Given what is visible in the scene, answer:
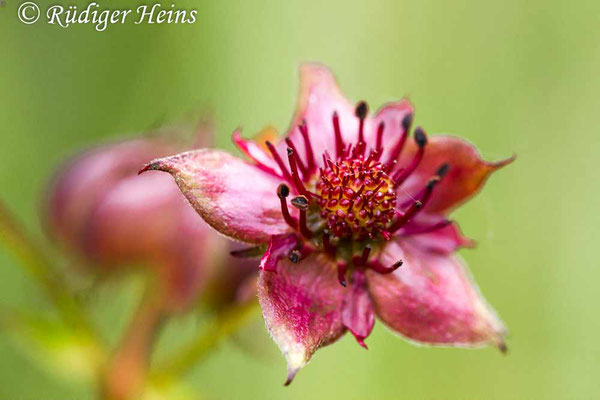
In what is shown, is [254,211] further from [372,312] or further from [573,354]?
[573,354]

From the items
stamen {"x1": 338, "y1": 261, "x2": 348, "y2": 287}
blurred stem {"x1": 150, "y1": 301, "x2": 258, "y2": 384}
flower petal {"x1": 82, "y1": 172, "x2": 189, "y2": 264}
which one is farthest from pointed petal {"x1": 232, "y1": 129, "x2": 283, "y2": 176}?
flower petal {"x1": 82, "y1": 172, "x2": 189, "y2": 264}

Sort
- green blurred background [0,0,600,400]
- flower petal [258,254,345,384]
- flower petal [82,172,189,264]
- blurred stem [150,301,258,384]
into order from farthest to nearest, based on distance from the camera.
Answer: green blurred background [0,0,600,400] → flower petal [82,172,189,264] → blurred stem [150,301,258,384] → flower petal [258,254,345,384]

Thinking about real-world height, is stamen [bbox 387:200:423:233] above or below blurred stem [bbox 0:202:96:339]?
above

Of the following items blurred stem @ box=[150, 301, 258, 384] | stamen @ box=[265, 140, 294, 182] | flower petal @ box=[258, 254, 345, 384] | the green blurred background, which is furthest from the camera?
the green blurred background

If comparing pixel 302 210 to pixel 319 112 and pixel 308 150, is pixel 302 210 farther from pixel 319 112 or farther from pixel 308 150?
pixel 319 112

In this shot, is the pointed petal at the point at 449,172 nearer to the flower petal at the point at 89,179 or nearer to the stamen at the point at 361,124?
the stamen at the point at 361,124

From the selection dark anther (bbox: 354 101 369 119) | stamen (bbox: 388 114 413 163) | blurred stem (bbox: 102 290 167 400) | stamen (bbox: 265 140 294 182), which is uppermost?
dark anther (bbox: 354 101 369 119)

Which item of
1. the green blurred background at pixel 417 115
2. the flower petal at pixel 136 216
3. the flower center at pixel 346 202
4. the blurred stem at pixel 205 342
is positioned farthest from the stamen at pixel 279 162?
the green blurred background at pixel 417 115

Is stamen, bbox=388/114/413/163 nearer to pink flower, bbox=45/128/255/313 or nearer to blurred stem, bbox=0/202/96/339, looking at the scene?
pink flower, bbox=45/128/255/313
